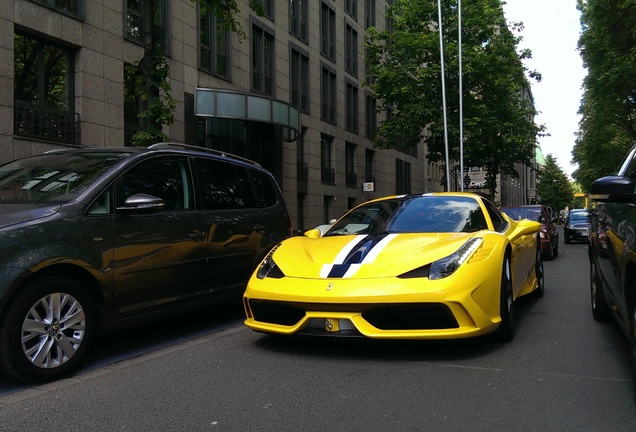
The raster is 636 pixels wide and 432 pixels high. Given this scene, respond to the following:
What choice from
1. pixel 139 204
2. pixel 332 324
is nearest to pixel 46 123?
pixel 139 204

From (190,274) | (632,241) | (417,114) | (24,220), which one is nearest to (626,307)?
(632,241)

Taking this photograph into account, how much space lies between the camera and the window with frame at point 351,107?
1264 inches

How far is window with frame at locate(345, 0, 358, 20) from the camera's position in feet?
106

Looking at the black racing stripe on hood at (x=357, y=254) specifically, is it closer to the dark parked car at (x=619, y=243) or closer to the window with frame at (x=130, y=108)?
the dark parked car at (x=619, y=243)

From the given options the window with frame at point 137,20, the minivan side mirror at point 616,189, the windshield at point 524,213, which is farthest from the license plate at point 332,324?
the window with frame at point 137,20

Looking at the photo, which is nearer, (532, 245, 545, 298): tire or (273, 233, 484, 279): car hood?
(273, 233, 484, 279): car hood

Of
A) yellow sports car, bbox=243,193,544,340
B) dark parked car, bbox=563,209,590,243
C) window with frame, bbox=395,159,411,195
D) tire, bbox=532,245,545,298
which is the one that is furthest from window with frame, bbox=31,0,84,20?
window with frame, bbox=395,159,411,195

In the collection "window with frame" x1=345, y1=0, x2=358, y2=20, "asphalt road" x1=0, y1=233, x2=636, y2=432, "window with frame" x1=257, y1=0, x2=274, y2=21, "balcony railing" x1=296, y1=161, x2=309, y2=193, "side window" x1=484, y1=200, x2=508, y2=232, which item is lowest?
"asphalt road" x1=0, y1=233, x2=636, y2=432

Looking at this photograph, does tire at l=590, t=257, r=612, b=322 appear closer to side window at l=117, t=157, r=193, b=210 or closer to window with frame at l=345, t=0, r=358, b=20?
side window at l=117, t=157, r=193, b=210

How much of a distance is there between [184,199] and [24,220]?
5.65 feet

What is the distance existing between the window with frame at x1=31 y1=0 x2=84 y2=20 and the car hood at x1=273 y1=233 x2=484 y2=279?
12.0 meters

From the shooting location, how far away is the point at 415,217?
561cm

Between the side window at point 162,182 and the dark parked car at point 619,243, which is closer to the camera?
the dark parked car at point 619,243

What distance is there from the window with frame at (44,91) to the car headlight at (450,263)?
11.9 metres
